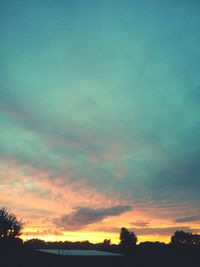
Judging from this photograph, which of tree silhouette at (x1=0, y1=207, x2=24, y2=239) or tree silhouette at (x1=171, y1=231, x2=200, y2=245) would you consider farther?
tree silhouette at (x1=171, y1=231, x2=200, y2=245)

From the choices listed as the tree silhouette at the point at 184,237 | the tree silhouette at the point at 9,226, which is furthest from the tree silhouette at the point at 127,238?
the tree silhouette at the point at 9,226

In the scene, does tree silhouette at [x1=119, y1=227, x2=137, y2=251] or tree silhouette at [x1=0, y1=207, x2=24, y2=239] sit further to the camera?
tree silhouette at [x1=119, y1=227, x2=137, y2=251]

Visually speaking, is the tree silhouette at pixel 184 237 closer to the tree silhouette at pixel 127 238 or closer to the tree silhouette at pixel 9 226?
the tree silhouette at pixel 127 238

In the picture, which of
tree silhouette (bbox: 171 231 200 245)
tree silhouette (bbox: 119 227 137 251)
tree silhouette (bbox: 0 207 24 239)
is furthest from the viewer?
tree silhouette (bbox: 171 231 200 245)

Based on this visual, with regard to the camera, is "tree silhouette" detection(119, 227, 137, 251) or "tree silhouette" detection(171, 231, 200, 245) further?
"tree silhouette" detection(171, 231, 200, 245)

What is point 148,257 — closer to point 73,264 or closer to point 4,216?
point 73,264

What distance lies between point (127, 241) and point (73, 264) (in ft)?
252

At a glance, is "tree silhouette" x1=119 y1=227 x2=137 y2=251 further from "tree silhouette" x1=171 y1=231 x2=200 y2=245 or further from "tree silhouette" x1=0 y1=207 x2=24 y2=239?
"tree silhouette" x1=0 y1=207 x2=24 y2=239

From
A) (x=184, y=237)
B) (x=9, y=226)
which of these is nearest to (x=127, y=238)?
(x=184, y=237)

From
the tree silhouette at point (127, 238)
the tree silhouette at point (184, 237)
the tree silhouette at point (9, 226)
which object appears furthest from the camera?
the tree silhouette at point (184, 237)

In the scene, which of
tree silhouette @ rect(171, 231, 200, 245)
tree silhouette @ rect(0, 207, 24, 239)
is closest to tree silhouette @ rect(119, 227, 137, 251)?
tree silhouette @ rect(171, 231, 200, 245)

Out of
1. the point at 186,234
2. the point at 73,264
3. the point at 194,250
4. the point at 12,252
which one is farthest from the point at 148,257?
the point at 186,234

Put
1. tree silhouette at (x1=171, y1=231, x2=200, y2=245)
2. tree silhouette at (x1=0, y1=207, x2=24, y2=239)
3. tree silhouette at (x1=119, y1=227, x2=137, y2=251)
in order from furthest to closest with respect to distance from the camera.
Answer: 1. tree silhouette at (x1=171, y1=231, x2=200, y2=245)
2. tree silhouette at (x1=119, y1=227, x2=137, y2=251)
3. tree silhouette at (x1=0, y1=207, x2=24, y2=239)

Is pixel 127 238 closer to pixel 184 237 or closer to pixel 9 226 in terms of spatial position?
pixel 184 237
